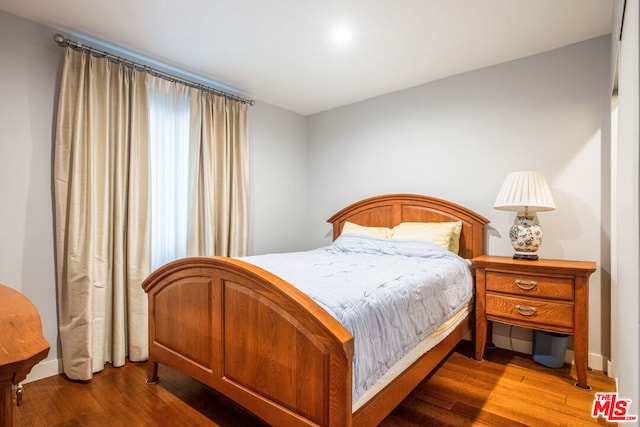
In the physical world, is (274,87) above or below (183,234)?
above

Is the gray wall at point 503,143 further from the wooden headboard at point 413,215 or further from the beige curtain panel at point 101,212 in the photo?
the beige curtain panel at point 101,212

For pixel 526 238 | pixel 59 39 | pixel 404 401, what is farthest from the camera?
pixel 526 238

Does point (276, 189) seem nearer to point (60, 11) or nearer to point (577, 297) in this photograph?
point (60, 11)

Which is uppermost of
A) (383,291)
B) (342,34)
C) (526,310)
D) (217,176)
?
(342,34)

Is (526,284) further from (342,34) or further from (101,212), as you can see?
(101,212)

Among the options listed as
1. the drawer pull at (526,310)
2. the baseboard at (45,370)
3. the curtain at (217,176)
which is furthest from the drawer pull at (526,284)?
the baseboard at (45,370)

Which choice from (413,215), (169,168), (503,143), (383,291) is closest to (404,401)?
(383,291)

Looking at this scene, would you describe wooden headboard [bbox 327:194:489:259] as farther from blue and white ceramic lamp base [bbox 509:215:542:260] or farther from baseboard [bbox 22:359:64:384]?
baseboard [bbox 22:359:64:384]

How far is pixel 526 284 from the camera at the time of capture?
7.53 ft

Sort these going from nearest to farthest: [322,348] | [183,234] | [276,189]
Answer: [322,348]
[183,234]
[276,189]

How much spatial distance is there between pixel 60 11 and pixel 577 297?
3834 millimetres

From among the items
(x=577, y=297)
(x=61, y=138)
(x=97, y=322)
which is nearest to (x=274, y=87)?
(x=61, y=138)

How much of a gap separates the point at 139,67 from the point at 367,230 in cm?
246

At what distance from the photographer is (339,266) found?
7.38 feet
